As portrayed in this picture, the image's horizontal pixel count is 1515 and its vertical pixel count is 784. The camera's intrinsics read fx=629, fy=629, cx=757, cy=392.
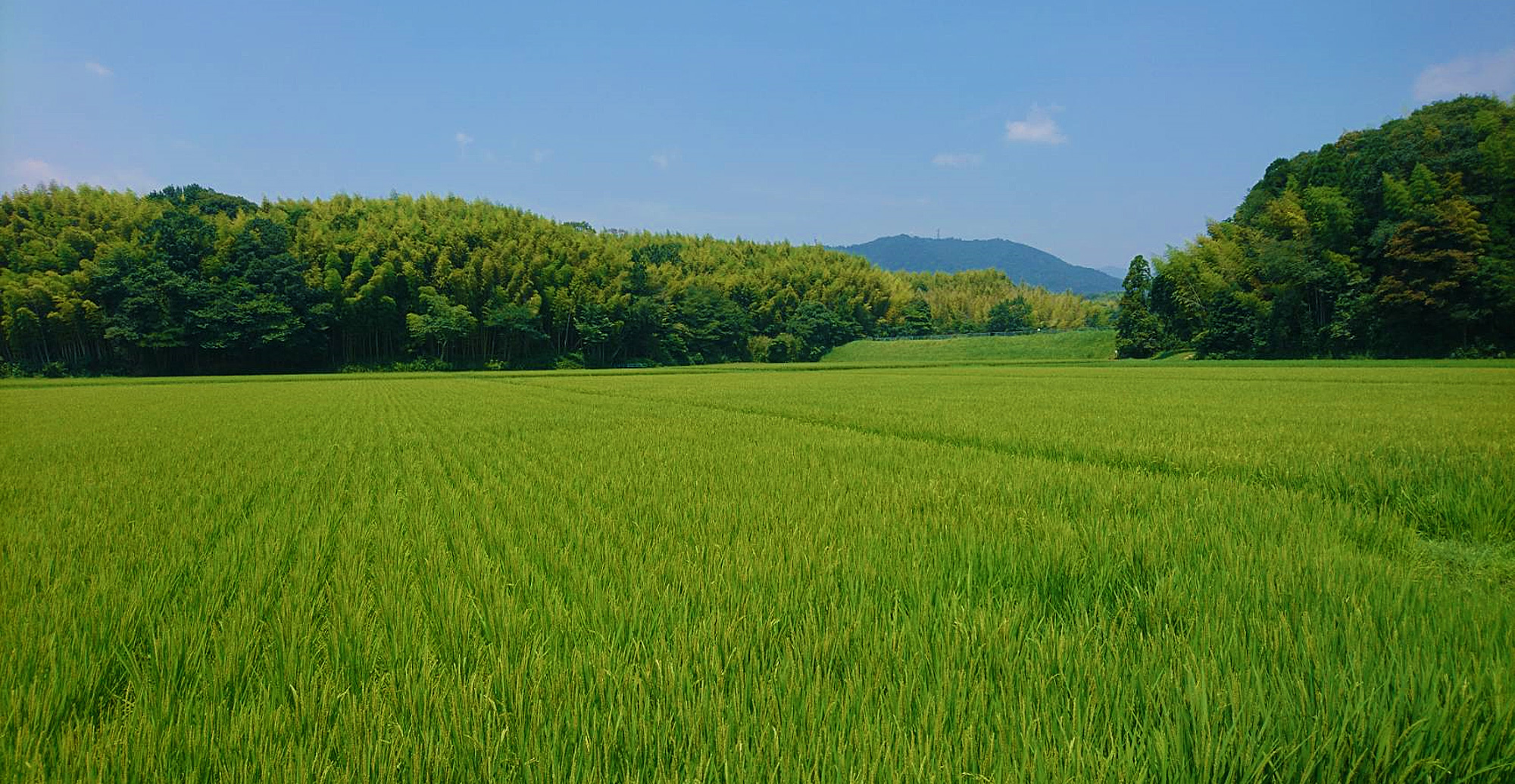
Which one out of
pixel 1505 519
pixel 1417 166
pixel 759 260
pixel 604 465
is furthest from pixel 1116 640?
pixel 759 260

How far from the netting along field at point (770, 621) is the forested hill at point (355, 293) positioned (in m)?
47.0

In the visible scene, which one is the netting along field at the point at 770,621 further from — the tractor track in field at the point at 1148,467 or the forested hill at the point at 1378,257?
the forested hill at the point at 1378,257

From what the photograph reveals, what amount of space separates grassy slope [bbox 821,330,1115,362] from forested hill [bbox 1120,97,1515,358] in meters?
6.21

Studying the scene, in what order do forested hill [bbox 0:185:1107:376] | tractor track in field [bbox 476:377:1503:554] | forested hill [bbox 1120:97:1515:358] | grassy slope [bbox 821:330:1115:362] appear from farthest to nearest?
grassy slope [bbox 821:330:1115:362] < forested hill [bbox 0:185:1107:376] < forested hill [bbox 1120:97:1515:358] < tractor track in field [bbox 476:377:1503:554]


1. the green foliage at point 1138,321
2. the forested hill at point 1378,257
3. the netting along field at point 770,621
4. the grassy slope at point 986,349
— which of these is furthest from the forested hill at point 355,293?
the netting along field at point 770,621

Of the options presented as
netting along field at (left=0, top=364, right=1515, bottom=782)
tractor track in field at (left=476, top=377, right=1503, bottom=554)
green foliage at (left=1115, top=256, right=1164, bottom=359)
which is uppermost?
green foliage at (left=1115, top=256, right=1164, bottom=359)

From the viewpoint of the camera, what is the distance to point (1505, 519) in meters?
3.10

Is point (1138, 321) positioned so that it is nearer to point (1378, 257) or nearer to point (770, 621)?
point (1378, 257)

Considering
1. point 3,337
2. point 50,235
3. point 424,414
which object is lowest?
point 424,414

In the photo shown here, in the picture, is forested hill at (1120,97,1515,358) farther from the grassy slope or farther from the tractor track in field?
the tractor track in field

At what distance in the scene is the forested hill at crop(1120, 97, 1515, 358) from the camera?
98.5 ft

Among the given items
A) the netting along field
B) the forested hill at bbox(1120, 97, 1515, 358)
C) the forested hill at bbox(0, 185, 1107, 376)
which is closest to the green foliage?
the forested hill at bbox(1120, 97, 1515, 358)

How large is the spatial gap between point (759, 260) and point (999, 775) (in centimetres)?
7939

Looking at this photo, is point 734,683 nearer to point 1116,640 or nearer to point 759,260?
point 1116,640
